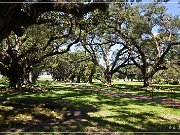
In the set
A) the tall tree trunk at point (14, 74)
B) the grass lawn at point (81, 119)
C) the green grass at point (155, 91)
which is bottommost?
the grass lawn at point (81, 119)

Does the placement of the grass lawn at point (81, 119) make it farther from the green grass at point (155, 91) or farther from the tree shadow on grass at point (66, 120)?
the green grass at point (155, 91)

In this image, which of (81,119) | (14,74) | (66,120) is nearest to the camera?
(66,120)

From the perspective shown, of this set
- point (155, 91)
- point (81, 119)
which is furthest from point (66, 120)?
point (155, 91)

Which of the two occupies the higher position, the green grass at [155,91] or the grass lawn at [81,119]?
the green grass at [155,91]

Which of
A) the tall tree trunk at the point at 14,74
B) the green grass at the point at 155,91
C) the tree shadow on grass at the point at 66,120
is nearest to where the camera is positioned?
the tree shadow on grass at the point at 66,120

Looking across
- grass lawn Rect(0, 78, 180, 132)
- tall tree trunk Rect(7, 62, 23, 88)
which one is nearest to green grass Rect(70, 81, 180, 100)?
grass lawn Rect(0, 78, 180, 132)

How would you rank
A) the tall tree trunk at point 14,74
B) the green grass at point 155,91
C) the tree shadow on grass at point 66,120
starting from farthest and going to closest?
the tall tree trunk at point 14,74 < the green grass at point 155,91 < the tree shadow on grass at point 66,120

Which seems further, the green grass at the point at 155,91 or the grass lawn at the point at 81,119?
the green grass at the point at 155,91

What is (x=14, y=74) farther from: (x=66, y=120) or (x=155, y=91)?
(x=66, y=120)

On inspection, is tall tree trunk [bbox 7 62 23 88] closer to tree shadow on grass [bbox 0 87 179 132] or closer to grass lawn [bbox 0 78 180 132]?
grass lawn [bbox 0 78 180 132]

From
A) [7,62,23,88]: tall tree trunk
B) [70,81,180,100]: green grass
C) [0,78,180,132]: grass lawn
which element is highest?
[7,62,23,88]: tall tree trunk

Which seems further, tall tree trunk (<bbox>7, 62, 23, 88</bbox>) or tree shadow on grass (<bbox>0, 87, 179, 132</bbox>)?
tall tree trunk (<bbox>7, 62, 23, 88</bbox>)

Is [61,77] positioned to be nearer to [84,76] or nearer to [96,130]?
[84,76]

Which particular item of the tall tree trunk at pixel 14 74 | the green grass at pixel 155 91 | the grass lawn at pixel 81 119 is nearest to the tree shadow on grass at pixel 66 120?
the grass lawn at pixel 81 119
